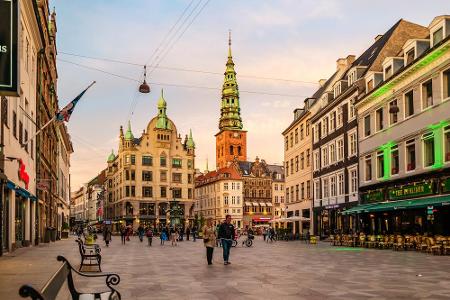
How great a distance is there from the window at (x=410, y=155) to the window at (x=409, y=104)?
1.84 m

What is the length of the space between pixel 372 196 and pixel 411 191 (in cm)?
690

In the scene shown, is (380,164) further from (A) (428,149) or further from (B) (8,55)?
(B) (8,55)

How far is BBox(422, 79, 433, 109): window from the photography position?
111 ft

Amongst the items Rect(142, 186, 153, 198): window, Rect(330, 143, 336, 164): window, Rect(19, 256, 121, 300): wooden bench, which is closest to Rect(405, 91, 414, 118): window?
Rect(330, 143, 336, 164): window

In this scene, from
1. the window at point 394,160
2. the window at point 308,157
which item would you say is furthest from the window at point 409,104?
the window at point 308,157

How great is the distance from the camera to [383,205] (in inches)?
→ 1497

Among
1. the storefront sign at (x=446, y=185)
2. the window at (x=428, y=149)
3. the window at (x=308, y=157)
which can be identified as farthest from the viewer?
the window at (x=308, y=157)

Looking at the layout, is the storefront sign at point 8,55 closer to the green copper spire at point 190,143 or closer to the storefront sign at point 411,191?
the storefront sign at point 411,191

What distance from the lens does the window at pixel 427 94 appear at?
33688mm

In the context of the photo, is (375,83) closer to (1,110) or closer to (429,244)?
(429,244)

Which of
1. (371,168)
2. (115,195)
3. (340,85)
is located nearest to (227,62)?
(115,195)

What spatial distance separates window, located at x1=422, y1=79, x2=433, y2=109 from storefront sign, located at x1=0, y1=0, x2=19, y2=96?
28.4m

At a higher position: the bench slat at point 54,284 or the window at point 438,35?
the window at point 438,35

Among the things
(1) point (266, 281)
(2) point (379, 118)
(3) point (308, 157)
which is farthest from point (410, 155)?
(3) point (308, 157)
